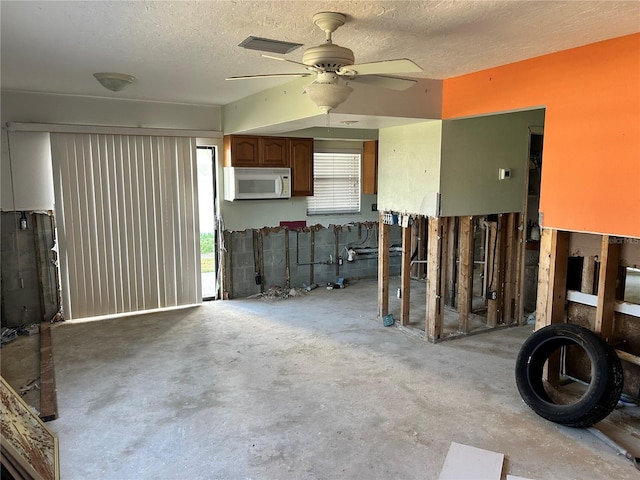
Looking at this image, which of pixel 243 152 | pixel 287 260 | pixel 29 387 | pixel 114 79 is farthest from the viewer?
pixel 287 260

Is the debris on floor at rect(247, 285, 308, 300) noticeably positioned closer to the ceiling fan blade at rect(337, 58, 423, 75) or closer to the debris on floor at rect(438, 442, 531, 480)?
the debris on floor at rect(438, 442, 531, 480)

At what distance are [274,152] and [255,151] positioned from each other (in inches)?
11.4

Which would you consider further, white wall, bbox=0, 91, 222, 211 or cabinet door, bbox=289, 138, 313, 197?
cabinet door, bbox=289, 138, 313, 197

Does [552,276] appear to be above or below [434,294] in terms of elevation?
above

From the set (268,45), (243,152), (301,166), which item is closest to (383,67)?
(268,45)

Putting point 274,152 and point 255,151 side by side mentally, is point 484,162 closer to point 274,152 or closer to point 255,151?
point 274,152

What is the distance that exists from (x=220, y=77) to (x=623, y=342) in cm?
393

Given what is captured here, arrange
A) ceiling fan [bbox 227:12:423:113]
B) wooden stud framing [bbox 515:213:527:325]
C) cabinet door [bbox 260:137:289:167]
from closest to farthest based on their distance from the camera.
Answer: ceiling fan [bbox 227:12:423:113], wooden stud framing [bbox 515:213:527:325], cabinet door [bbox 260:137:289:167]

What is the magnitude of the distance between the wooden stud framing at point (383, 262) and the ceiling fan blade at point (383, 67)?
9.53ft

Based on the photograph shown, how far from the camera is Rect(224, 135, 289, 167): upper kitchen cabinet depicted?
5.89 metres

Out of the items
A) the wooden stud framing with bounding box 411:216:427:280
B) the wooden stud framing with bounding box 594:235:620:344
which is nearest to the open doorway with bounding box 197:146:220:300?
the wooden stud framing with bounding box 411:216:427:280

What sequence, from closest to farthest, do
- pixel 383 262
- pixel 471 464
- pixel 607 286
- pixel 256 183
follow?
pixel 471 464, pixel 607 286, pixel 383 262, pixel 256 183

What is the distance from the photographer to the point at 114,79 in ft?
13.3

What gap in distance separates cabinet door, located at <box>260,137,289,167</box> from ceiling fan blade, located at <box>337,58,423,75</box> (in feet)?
12.1
